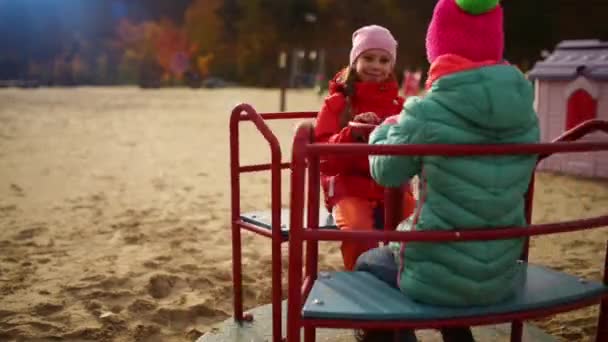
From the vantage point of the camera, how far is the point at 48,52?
1822 inches

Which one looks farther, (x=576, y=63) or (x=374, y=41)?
(x=576, y=63)

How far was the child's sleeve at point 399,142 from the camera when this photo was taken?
1797 millimetres

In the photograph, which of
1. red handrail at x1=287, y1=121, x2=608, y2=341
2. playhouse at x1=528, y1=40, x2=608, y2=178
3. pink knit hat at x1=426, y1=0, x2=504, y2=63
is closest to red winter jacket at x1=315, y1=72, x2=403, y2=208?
pink knit hat at x1=426, y1=0, x2=504, y2=63

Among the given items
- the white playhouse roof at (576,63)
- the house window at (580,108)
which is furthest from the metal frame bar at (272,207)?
the house window at (580,108)

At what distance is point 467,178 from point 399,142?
22cm

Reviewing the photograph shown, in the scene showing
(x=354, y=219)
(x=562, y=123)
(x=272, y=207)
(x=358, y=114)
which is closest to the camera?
(x=272, y=207)

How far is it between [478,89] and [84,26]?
54.2 metres

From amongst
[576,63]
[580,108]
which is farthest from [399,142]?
[576,63]

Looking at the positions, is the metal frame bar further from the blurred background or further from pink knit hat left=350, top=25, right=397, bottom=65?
the blurred background

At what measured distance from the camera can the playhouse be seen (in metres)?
7.45

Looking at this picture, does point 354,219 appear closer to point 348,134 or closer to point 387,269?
point 348,134

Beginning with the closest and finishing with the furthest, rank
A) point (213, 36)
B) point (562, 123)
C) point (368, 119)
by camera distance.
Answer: point (368, 119) < point (562, 123) < point (213, 36)

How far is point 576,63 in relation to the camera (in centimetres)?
776

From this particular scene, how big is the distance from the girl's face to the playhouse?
→ 199 inches
